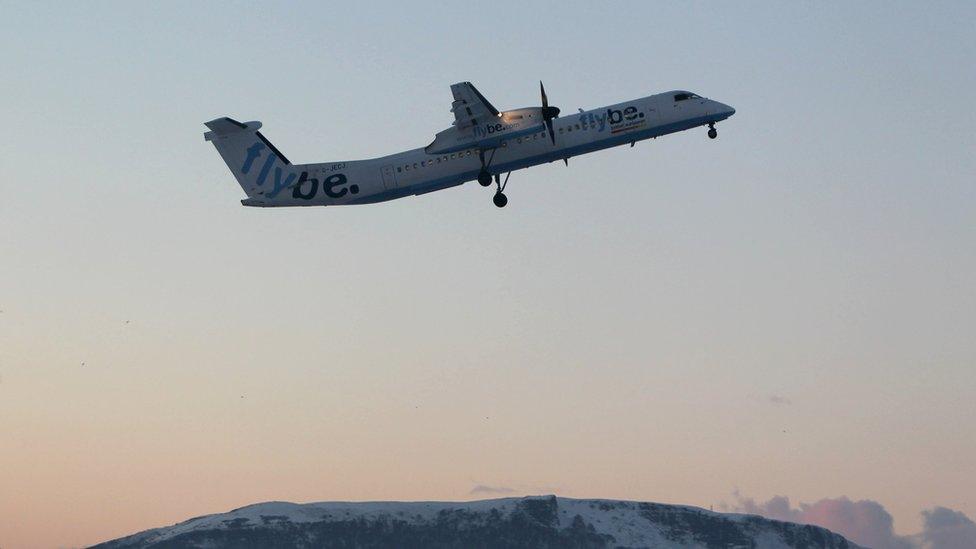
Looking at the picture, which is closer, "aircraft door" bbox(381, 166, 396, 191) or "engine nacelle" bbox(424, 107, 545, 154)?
"engine nacelle" bbox(424, 107, 545, 154)

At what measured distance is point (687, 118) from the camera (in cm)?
10162

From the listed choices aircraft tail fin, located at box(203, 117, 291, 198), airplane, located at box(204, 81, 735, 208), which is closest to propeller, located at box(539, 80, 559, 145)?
airplane, located at box(204, 81, 735, 208)

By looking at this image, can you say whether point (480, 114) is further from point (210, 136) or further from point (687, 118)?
point (210, 136)

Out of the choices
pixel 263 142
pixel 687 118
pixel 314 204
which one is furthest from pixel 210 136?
pixel 687 118

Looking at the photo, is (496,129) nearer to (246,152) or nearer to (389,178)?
(389,178)

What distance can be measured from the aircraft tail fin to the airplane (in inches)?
4.8

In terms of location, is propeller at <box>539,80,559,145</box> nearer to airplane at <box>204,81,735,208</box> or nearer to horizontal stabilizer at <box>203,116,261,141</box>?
airplane at <box>204,81,735,208</box>

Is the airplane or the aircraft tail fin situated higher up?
the aircraft tail fin

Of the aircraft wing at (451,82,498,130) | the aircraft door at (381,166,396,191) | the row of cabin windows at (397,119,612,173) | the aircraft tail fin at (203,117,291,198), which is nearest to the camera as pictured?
the aircraft wing at (451,82,498,130)

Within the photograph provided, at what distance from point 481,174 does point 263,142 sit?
18.8 meters

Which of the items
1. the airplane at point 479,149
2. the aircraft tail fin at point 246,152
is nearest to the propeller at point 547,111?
the airplane at point 479,149

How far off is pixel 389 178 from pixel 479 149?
22.6 ft

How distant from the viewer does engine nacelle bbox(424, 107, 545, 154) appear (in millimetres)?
96562

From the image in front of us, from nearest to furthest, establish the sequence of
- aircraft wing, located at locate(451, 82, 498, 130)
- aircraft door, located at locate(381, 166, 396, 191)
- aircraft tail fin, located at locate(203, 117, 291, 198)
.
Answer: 1. aircraft wing, located at locate(451, 82, 498, 130)
2. aircraft door, located at locate(381, 166, 396, 191)
3. aircraft tail fin, located at locate(203, 117, 291, 198)
